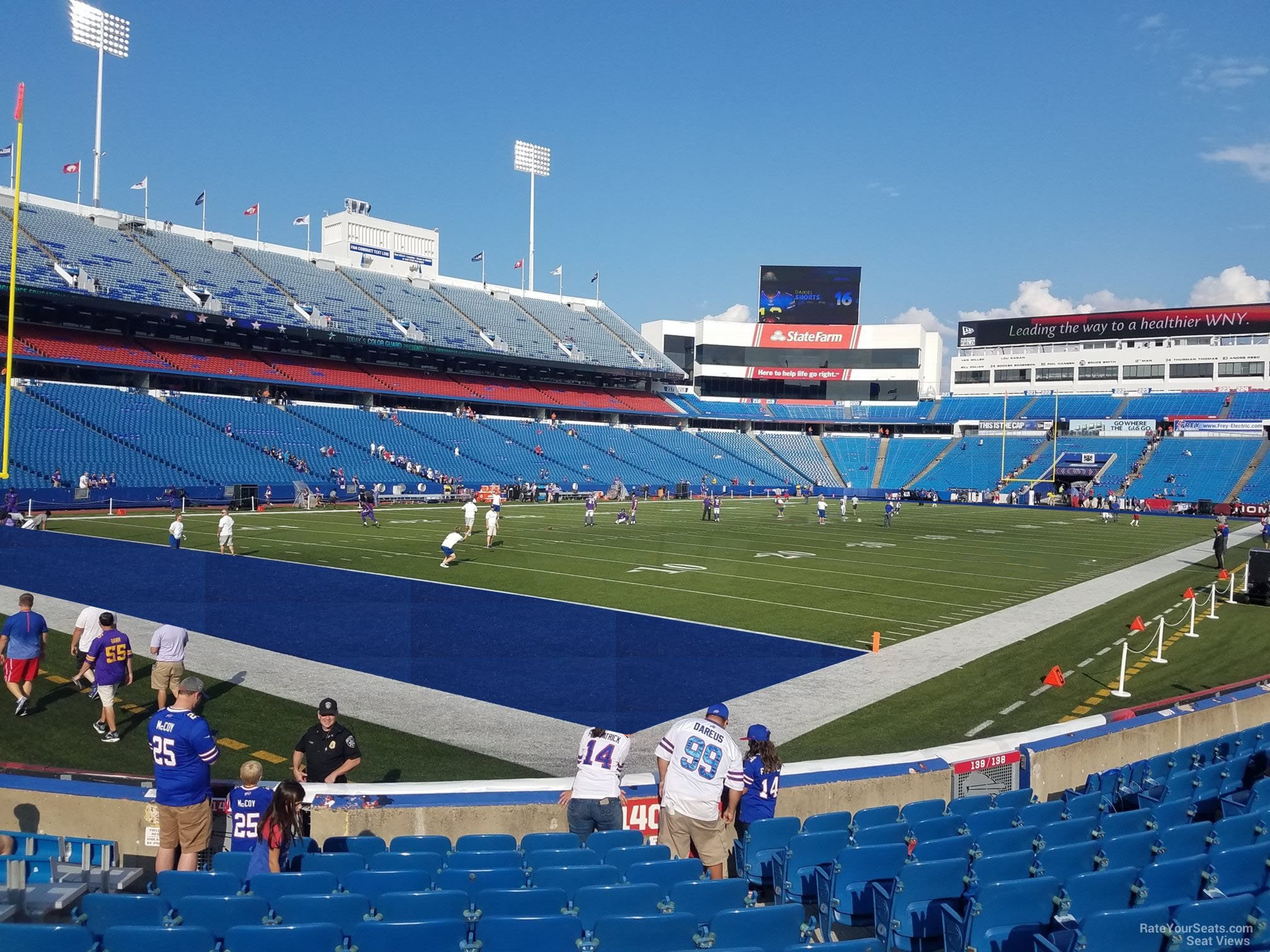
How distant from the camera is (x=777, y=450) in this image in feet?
267

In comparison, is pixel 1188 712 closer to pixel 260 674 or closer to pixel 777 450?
pixel 260 674

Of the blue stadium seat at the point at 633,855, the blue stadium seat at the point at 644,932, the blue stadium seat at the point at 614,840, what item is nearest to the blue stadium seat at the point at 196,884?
the blue stadium seat at the point at 633,855

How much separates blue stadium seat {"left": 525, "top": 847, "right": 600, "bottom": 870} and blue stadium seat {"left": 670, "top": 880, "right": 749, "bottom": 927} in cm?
99

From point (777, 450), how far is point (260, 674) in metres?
71.0

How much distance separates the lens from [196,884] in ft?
15.6

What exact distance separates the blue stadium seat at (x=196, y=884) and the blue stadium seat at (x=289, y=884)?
0.11 metres

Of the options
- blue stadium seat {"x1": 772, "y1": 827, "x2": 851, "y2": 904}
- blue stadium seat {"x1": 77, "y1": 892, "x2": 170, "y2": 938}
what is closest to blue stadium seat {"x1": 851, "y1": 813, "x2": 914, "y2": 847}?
blue stadium seat {"x1": 772, "y1": 827, "x2": 851, "y2": 904}

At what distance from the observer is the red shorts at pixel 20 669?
34.8 ft

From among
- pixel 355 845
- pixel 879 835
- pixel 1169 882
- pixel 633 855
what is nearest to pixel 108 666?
pixel 355 845

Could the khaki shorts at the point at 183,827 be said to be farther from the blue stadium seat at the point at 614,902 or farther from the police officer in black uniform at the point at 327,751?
the blue stadium seat at the point at 614,902

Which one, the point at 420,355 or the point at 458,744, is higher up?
the point at 420,355

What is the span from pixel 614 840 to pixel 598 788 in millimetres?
544

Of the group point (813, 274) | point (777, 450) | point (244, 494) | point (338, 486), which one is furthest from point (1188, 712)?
Answer: point (813, 274)

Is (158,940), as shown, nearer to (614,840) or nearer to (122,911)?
(122,911)
